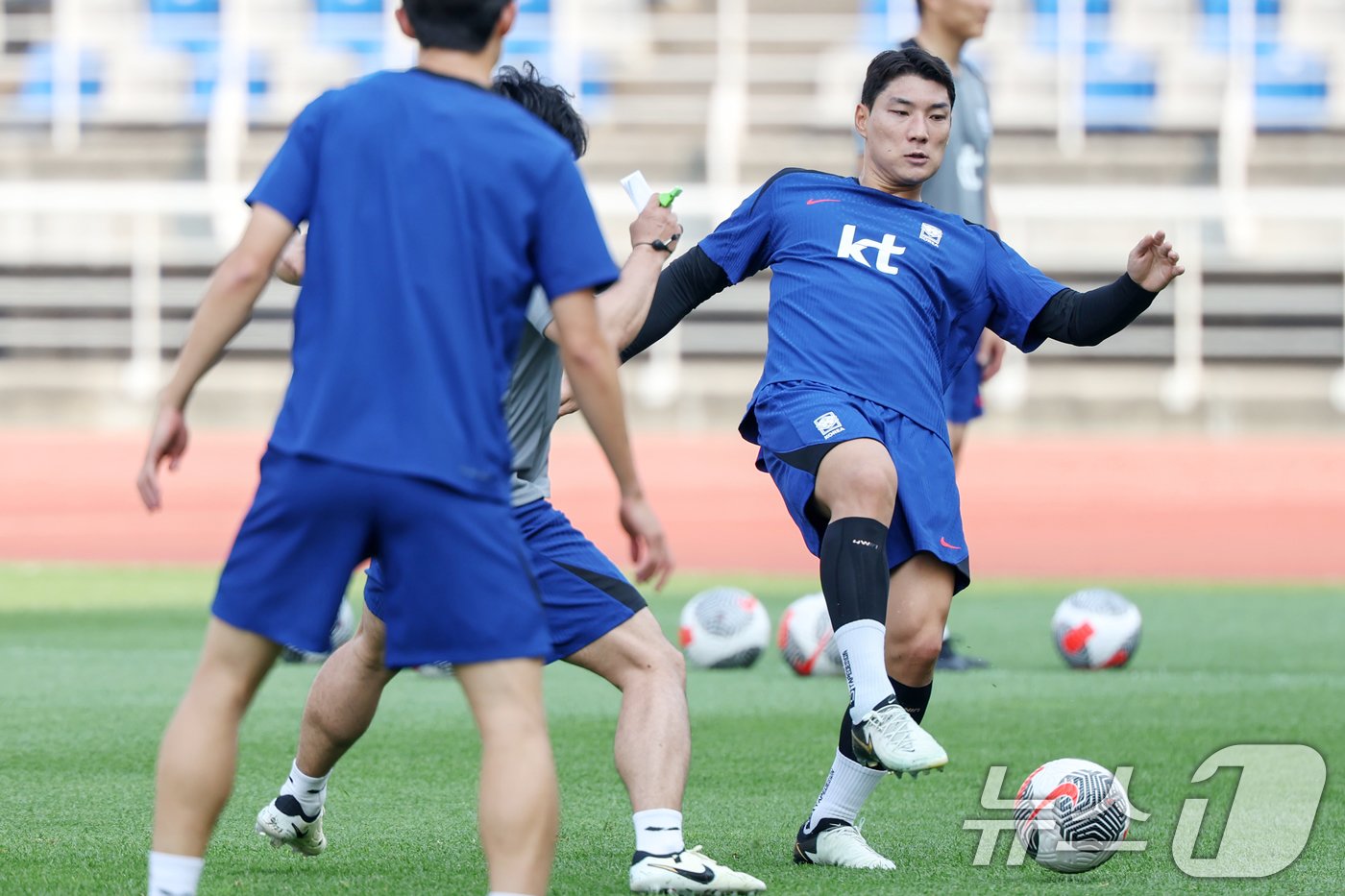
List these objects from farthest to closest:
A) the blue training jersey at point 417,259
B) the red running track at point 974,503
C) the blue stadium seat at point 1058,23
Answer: the blue stadium seat at point 1058,23 < the red running track at point 974,503 < the blue training jersey at point 417,259

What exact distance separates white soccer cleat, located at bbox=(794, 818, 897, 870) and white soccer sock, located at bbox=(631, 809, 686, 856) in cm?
58

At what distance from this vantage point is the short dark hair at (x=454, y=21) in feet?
11.7

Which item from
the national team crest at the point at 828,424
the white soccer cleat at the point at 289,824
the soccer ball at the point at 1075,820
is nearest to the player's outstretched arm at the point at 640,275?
the national team crest at the point at 828,424

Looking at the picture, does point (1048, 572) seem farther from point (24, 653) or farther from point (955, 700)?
point (24, 653)

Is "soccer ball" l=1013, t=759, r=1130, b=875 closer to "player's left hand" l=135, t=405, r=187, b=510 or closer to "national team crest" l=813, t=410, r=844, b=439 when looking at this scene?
"national team crest" l=813, t=410, r=844, b=439

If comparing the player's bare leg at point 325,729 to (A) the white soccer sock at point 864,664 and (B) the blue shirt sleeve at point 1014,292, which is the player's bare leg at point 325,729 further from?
(B) the blue shirt sleeve at point 1014,292

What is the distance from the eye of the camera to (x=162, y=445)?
11.9 ft

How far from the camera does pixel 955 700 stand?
7.92 meters

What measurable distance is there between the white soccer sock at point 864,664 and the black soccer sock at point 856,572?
0.03 meters

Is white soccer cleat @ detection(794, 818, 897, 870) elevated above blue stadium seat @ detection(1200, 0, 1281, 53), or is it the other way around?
blue stadium seat @ detection(1200, 0, 1281, 53)

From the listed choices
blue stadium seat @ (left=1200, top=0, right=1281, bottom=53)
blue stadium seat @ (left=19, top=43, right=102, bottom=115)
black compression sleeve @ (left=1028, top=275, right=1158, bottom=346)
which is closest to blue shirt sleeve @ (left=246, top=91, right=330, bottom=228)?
black compression sleeve @ (left=1028, top=275, right=1158, bottom=346)

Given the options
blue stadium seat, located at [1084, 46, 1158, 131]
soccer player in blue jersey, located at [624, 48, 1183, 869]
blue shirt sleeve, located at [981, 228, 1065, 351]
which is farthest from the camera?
blue stadium seat, located at [1084, 46, 1158, 131]

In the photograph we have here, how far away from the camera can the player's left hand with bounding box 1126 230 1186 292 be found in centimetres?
501

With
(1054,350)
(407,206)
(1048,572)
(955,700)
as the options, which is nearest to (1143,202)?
(1054,350)
